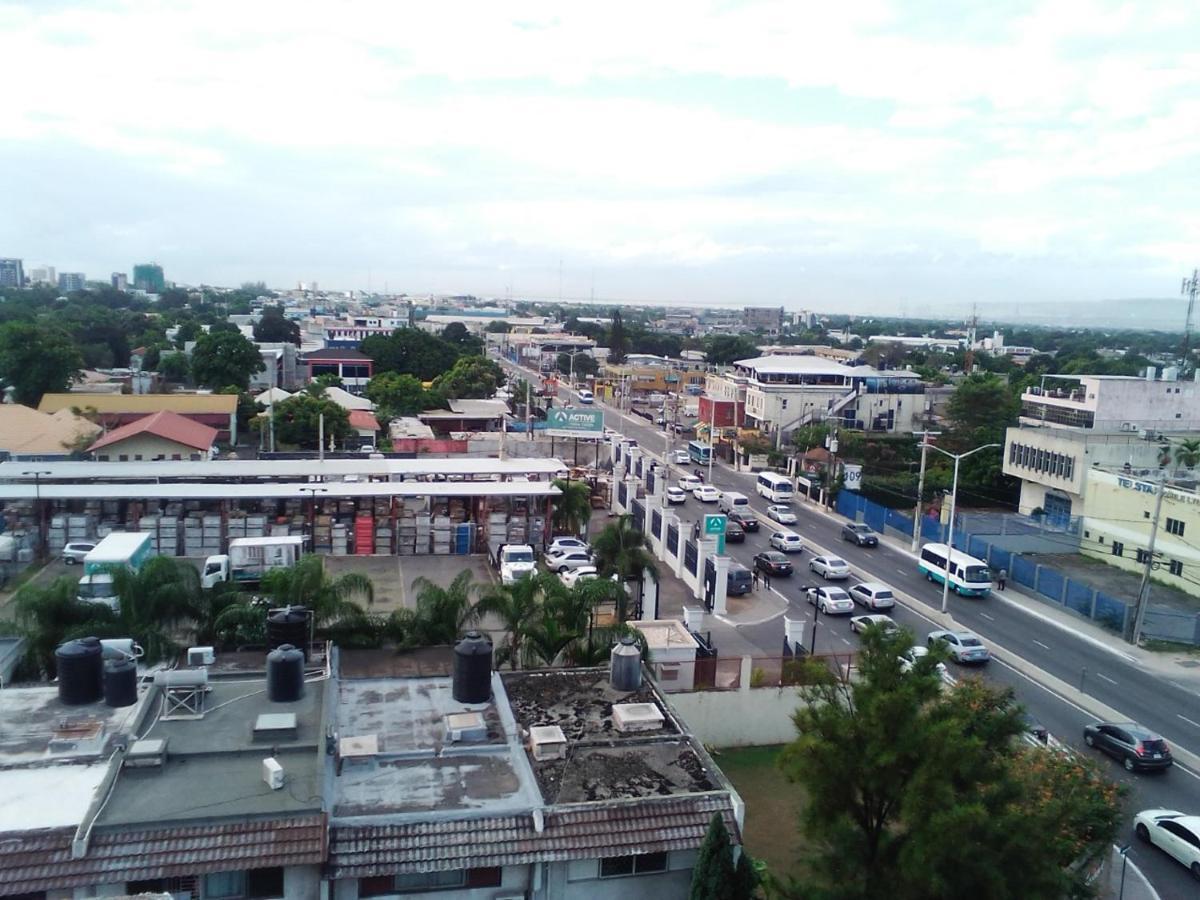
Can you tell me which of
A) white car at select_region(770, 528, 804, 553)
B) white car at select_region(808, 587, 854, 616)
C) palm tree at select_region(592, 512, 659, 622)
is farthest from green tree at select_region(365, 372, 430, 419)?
white car at select_region(808, 587, 854, 616)

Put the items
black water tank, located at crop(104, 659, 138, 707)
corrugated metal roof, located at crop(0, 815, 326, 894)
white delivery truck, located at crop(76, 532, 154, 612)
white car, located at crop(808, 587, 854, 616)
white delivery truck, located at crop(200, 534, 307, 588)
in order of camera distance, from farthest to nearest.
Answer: white delivery truck, located at crop(200, 534, 307, 588)
white car, located at crop(808, 587, 854, 616)
white delivery truck, located at crop(76, 532, 154, 612)
black water tank, located at crop(104, 659, 138, 707)
corrugated metal roof, located at crop(0, 815, 326, 894)

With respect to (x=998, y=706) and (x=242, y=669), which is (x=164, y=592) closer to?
(x=242, y=669)

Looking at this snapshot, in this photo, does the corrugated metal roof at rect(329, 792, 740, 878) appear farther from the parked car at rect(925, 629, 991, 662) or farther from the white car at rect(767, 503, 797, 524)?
the white car at rect(767, 503, 797, 524)

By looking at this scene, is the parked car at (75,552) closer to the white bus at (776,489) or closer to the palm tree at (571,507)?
the palm tree at (571,507)

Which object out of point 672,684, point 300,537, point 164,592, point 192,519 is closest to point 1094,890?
point 672,684

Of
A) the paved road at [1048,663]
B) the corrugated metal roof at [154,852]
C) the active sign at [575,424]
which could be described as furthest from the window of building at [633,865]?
the active sign at [575,424]

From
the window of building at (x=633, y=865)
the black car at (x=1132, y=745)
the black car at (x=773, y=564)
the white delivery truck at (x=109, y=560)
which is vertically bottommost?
the black car at (x=773, y=564)
